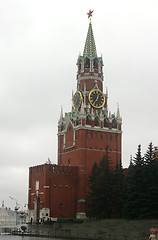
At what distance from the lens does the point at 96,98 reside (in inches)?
3241

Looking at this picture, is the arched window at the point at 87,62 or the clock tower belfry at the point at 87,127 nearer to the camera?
the clock tower belfry at the point at 87,127

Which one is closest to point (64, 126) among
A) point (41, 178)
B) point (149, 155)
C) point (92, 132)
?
point (92, 132)

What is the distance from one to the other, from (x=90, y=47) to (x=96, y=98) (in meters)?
11.3

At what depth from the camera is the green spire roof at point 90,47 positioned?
279 ft

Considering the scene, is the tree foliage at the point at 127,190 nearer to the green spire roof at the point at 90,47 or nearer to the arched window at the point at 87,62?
the arched window at the point at 87,62

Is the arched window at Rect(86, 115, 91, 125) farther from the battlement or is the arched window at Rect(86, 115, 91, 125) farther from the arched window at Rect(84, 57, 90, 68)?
the arched window at Rect(84, 57, 90, 68)

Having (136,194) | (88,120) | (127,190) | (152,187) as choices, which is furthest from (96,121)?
(152,187)

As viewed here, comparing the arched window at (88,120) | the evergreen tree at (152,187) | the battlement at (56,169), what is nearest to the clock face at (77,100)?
the arched window at (88,120)

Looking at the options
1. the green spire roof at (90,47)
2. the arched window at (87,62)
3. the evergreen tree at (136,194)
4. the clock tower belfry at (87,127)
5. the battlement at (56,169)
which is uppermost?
the green spire roof at (90,47)

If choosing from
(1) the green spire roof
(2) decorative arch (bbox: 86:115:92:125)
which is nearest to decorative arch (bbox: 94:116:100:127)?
(2) decorative arch (bbox: 86:115:92:125)

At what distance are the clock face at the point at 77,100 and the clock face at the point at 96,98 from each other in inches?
85.2

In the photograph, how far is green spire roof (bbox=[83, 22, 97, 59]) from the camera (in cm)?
8519

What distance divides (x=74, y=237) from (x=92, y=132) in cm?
3757

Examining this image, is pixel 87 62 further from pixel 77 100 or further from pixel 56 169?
pixel 56 169
